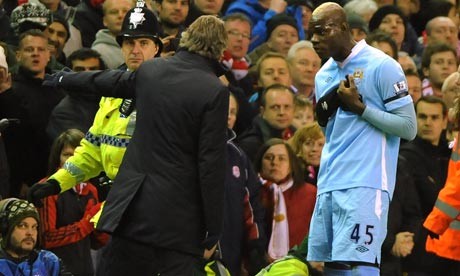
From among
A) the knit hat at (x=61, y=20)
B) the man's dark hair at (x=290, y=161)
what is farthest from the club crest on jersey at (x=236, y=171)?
the knit hat at (x=61, y=20)

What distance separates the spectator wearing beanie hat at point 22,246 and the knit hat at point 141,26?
1580 mm

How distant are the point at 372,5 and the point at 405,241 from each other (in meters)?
5.71

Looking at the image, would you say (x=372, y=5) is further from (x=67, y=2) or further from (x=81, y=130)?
(x=81, y=130)

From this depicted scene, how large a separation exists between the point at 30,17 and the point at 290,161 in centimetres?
307

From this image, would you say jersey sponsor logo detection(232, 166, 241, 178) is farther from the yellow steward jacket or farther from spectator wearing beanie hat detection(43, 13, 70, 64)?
spectator wearing beanie hat detection(43, 13, 70, 64)

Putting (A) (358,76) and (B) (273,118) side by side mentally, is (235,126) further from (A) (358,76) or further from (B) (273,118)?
(A) (358,76)

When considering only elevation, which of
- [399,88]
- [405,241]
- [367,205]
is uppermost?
[399,88]

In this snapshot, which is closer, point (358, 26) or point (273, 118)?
point (273, 118)

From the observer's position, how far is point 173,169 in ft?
27.2

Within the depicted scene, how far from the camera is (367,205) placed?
8.62 metres

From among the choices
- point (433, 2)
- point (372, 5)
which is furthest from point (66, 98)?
point (433, 2)

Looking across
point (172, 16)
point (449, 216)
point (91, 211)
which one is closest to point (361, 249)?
point (449, 216)

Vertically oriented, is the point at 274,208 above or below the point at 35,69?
below

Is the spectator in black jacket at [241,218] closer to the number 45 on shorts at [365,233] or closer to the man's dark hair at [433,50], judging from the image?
the number 45 on shorts at [365,233]
